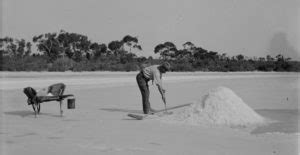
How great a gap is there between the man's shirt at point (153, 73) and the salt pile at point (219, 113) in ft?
2.85

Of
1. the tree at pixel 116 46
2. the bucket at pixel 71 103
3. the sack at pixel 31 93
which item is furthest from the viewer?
the tree at pixel 116 46

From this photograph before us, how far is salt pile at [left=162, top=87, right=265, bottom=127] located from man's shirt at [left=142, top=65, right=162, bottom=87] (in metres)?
0.87

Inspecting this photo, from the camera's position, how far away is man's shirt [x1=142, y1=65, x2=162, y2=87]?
12469 mm

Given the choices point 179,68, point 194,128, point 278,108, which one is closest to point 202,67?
point 179,68

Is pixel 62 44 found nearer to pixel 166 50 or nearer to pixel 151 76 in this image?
pixel 166 50

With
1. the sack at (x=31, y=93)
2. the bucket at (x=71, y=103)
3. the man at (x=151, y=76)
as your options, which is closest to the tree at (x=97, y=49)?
the bucket at (x=71, y=103)

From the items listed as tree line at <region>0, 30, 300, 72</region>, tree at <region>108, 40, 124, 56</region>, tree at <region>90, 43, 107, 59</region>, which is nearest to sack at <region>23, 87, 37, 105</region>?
tree line at <region>0, 30, 300, 72</region>

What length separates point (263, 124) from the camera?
38.1ft

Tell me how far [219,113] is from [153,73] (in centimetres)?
187

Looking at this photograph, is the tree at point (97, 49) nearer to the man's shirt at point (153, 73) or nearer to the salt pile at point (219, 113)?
the man's shirt at point (153, 73)

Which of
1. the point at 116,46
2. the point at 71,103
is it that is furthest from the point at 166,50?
the point at 71,103

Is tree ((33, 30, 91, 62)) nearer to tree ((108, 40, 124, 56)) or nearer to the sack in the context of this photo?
Result: tree ((108, 40, 124, 56))

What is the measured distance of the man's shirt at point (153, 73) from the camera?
12.5 metres

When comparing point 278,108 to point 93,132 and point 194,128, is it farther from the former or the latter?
point 93,132
